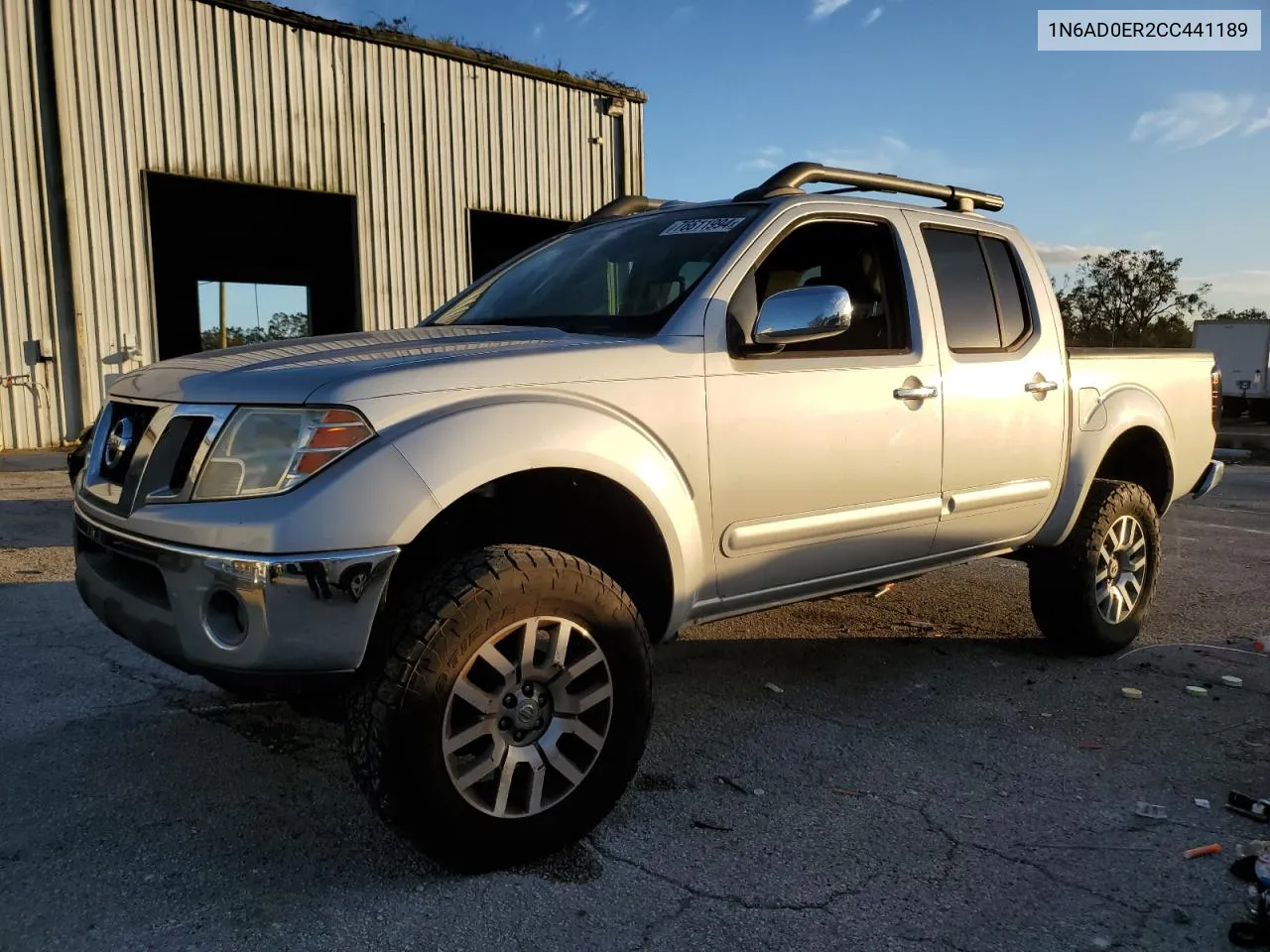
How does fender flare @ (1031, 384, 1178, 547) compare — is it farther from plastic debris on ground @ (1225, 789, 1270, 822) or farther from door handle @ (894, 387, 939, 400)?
plastic debris on ground @ (1225, 789, 1270, 822)

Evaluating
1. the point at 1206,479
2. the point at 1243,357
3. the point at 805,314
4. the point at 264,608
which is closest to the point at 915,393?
the point at 805,314

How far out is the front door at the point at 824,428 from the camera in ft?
9.82

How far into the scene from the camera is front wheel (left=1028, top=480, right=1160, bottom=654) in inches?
167

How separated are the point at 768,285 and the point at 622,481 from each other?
1185 millimetres

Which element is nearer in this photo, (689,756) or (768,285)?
(689,756)

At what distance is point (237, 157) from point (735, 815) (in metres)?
12.6

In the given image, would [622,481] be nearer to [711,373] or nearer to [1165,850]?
[711,373]

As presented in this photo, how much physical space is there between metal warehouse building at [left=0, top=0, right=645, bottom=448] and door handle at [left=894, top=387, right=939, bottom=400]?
11.8 m

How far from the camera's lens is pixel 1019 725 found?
11.6 ft

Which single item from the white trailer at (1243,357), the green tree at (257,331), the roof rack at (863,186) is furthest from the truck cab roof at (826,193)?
the green tree at (257,331)

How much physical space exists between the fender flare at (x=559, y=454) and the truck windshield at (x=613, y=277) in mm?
441

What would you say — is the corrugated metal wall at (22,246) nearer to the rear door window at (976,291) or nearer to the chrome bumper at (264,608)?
the chrome bumper at (264,608)

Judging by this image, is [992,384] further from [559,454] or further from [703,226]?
[559,454]

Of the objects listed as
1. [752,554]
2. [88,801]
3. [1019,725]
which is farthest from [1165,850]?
[88,801]
